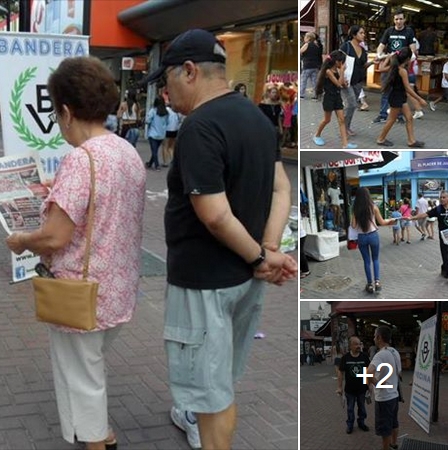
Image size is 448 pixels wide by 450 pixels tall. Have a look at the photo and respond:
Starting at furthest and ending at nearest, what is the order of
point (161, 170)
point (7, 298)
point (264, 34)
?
1. point (264, 34)
2. point (161, 170)
3. point (7, 298)

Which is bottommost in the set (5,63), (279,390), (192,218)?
(279,390)

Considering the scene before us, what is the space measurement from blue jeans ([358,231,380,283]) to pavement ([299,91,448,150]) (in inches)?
22.8

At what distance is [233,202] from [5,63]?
418cm

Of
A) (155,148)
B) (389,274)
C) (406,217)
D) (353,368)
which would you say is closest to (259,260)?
(406,217)

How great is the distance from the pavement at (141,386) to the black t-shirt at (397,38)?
2383mm

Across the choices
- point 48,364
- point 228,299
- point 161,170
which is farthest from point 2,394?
point 161,170

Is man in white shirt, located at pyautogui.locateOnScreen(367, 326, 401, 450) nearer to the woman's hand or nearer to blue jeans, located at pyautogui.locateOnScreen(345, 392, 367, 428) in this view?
blue jeans, located at pyautogui.locateOnScreen(345, 392, 367, 428)

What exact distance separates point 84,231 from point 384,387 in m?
2.43

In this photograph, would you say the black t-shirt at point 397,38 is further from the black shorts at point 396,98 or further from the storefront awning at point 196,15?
the storefront awning at point 196,15

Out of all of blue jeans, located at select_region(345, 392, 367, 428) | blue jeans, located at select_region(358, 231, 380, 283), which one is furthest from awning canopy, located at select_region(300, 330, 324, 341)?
blue jeans, located at select_region(345, 392, 367, 428)

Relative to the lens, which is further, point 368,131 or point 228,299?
point 368,131

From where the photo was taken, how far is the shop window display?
148 inches

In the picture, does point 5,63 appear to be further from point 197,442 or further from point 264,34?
point 264,34

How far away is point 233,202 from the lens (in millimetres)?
2570
